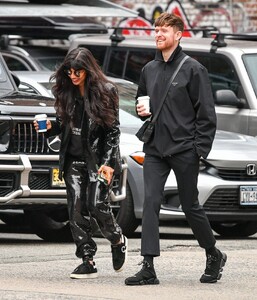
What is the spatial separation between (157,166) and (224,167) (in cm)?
368

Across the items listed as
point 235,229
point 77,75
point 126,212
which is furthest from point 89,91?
point 235,229

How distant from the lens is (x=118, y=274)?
382 inches

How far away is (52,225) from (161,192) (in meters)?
3.85

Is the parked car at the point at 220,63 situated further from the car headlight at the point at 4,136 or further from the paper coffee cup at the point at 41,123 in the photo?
the paper coffee cup at the point at 41,123

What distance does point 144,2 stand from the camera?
2416cm

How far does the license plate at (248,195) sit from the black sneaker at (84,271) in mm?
3414

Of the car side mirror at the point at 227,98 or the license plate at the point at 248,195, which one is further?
the car side mirror at the point at 227,98

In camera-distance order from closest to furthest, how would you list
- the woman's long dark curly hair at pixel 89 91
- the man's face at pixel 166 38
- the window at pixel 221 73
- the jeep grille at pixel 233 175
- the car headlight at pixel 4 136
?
the man's face at pixel 166 38, the woman's long dark curly hair at pixel 89 91, the car headlight at pixel 4 136, the jeep grille at pixel 233 175, the window at pixel 221 73

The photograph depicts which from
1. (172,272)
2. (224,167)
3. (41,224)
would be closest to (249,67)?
(224,167)

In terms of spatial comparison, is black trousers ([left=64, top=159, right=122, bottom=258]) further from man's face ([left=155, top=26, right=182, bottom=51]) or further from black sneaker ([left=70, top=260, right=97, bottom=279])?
man's face ([left=155, top=26, right=182, bottom=51])

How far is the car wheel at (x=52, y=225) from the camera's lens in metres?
12.7

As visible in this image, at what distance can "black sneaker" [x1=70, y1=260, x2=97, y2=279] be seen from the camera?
941cm

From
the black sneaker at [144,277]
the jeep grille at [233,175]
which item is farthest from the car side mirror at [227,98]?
the black sneaker at [144,277]

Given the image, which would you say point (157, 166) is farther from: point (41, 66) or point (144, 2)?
point (144, 2)
